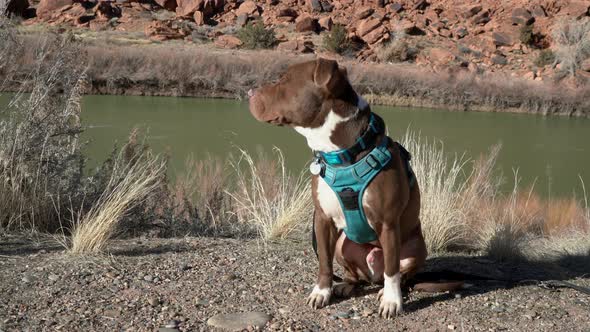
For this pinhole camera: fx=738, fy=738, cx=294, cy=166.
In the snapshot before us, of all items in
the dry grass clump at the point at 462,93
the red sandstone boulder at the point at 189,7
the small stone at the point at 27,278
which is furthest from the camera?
the red sandstone boulder at the point at 189,7

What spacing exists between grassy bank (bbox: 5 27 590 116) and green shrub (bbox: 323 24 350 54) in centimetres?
938

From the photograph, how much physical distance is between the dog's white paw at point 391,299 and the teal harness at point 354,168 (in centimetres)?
35

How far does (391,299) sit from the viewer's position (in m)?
4.06

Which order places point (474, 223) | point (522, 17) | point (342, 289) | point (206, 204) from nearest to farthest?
1. point (342, 289)
2. point (474, 223)
3. point (206, 204)
4. point (522, 17)

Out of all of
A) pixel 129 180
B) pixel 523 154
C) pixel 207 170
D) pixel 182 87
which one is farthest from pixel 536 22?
pixel 129 180

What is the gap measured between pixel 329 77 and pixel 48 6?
185ft

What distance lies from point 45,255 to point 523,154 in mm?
18048

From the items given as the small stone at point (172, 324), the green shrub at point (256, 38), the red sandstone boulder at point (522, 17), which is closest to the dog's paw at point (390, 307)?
the small stone at point (172, 324)

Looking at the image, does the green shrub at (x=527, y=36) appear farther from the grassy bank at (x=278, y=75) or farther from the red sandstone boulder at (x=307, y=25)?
the grassy bank at (x=278, y=75)

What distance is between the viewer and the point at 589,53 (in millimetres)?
47156

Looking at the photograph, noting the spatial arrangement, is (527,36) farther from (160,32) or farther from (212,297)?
(212,297)

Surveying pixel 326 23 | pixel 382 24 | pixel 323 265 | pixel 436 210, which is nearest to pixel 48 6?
pixel 326 23

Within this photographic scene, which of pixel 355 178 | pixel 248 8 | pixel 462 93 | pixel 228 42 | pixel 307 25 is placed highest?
pixel 355 178

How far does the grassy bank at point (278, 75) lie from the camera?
3130cm
